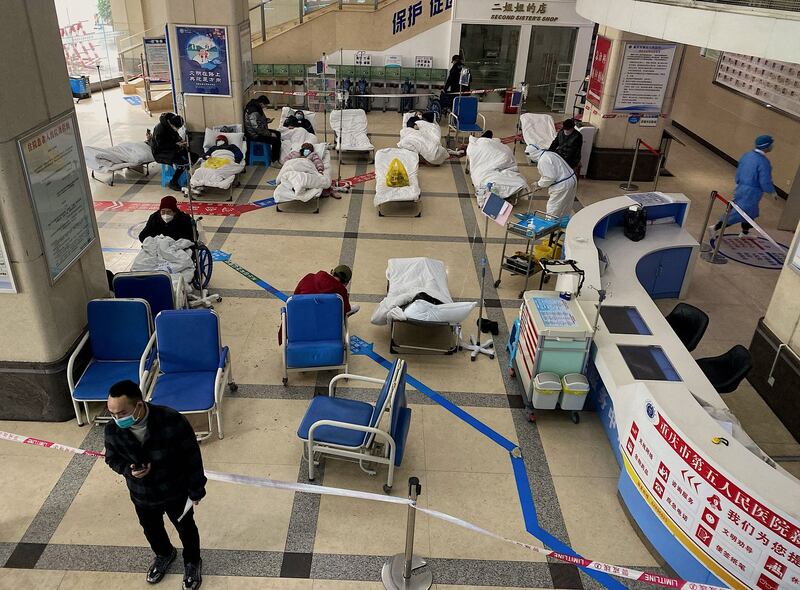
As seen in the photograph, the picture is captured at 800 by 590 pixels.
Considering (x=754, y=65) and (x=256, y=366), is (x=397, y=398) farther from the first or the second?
(x=754, y=65)

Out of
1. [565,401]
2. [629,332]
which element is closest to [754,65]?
[629,332]

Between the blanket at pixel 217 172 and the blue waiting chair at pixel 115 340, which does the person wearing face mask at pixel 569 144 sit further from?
the blue waiting chair at pixel 115 340

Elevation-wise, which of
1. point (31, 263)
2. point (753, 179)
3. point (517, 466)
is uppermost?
point (31, 263)

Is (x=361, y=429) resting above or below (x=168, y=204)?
below

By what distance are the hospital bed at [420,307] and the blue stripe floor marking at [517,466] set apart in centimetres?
31

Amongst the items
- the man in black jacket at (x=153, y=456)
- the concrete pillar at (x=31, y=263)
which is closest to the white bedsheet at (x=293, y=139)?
the concrete pillar at (x=31, y=263)

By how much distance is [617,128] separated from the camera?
1209 centimetres

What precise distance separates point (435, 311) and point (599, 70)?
8.05m

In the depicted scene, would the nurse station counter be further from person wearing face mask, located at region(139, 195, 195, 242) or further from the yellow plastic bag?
person wearing face mask, located at region(139, 195, 195, 242)

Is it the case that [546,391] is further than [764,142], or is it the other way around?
[764,142]

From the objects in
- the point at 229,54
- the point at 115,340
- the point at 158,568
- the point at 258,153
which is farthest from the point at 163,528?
the point at 229,54

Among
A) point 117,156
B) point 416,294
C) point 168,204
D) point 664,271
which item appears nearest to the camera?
point 416,294

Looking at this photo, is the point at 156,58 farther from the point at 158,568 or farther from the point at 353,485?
the point at 158,568

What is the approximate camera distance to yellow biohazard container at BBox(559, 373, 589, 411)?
17.8 feet
